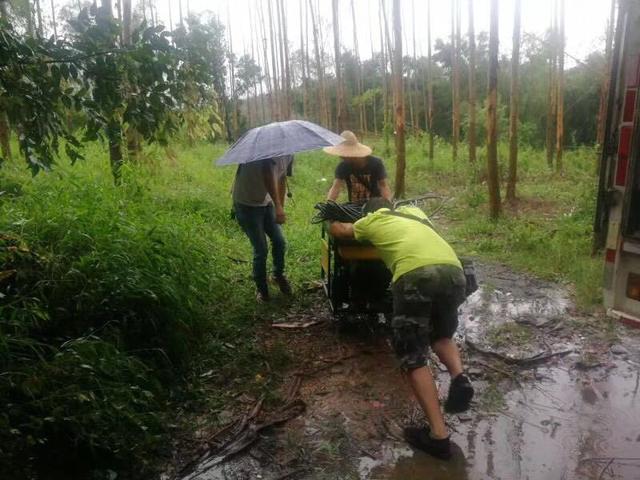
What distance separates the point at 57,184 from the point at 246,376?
2.89 metres

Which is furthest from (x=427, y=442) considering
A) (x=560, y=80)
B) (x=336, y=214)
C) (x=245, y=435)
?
(x=560, y=80)

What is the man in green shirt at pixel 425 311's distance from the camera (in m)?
2.68

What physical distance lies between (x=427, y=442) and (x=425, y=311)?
0.67m

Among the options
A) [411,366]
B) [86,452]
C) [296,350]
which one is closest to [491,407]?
[411,366]

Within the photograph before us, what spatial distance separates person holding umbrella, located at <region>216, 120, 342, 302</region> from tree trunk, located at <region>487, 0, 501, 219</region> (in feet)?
14.5

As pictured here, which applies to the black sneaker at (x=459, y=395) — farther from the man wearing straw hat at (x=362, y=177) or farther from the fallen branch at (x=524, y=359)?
the man wearing straw hat at (x=362, y=177)

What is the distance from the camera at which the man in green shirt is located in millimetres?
2684

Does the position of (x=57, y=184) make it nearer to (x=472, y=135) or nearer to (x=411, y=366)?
(x=411, y=366)

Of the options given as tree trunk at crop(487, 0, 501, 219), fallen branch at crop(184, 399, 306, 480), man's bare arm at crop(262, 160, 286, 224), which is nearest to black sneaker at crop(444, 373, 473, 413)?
fallen branch at crop(184, 399, 306, 480)

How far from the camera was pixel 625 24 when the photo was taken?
2826 mm

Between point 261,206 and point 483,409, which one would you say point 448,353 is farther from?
point 261,206

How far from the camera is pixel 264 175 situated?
450 cm

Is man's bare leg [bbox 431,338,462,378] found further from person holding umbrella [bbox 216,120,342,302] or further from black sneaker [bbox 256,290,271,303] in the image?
black sneaker [bbox 256,290,271,303]

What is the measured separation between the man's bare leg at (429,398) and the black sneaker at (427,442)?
0.03 m
